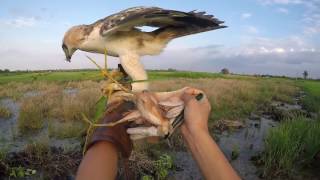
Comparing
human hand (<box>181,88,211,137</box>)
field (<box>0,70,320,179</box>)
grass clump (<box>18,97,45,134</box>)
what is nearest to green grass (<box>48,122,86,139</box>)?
field (<box>0,70,320,179</box>)

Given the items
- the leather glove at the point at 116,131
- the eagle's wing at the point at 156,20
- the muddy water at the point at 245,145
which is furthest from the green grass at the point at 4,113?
the leather glove at the point at 116,131

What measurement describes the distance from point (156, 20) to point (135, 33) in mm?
212

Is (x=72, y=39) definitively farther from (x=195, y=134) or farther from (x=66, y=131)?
(x=66, y=131)

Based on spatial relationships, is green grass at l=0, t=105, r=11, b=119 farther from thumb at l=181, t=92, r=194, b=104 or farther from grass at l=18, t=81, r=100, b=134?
thumb at l=181, t=92, r=194, b=104

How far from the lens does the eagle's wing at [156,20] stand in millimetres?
2704

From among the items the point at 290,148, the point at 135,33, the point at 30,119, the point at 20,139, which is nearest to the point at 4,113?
the point at 30,119

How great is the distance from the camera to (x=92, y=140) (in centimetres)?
200

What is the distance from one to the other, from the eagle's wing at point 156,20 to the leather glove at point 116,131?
2.12ft

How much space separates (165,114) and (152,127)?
11cm

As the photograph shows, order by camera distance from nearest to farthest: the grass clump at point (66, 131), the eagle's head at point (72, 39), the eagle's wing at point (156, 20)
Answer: the eagle's wing at point (156, 20)
the eagle's head at point (72, 39)
the grass clump at point (66, 131)

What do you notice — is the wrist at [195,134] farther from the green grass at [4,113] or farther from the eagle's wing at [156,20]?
the green grass at [4,113]

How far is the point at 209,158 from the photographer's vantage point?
191 centimetres

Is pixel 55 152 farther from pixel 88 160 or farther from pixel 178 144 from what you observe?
pixel 88 160

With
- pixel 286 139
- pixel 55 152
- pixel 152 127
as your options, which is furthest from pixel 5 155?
pixel 152 127
